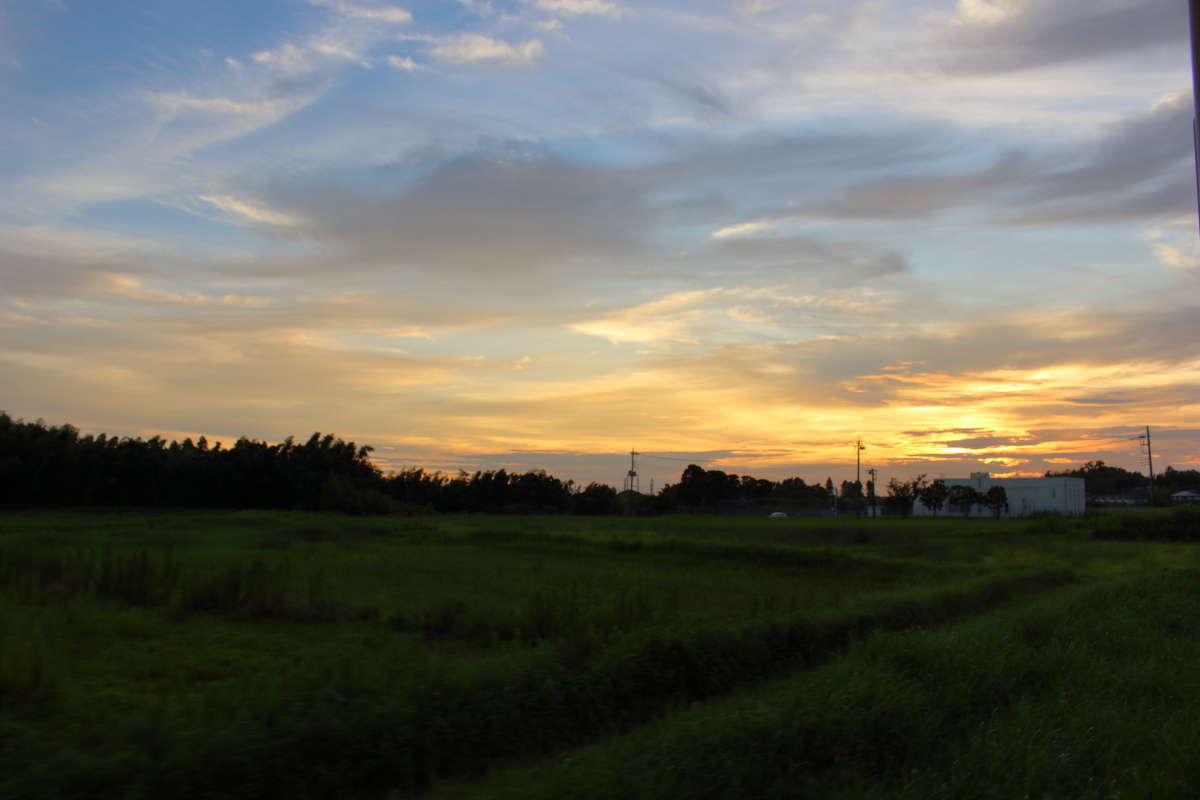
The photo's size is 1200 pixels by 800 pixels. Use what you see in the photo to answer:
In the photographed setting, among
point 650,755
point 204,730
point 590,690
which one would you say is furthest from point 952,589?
point 204,730

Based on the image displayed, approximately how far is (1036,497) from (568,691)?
9078 centimetres

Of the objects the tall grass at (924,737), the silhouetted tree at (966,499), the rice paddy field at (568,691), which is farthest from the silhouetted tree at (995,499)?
the tall grass at (924,737)

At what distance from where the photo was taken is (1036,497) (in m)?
86.9

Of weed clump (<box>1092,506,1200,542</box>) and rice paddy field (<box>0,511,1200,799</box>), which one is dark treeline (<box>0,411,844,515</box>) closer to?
rice paddy field (<box>0,511,1200,799</box>)

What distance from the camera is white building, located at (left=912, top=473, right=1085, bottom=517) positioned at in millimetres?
85750

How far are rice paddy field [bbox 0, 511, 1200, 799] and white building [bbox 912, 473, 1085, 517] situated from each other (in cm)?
7537

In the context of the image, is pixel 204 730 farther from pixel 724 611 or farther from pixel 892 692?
pixel 724 611

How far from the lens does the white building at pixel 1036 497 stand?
85750 mm

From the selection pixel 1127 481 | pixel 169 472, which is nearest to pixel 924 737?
pixel 169 472

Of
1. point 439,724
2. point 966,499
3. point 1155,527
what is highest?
point 966,499

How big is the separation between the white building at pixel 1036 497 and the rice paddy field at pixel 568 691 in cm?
7537

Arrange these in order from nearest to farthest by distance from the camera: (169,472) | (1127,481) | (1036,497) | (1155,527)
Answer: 1. (1155,527)
2. (169,472)
3. (1036,497)
4. (1127,481)

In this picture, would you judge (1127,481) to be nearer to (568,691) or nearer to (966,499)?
(966,499)

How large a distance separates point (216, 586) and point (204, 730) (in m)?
8.84
